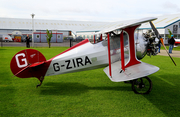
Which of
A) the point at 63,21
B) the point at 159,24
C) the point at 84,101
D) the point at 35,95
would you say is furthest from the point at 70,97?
the point at 63,21

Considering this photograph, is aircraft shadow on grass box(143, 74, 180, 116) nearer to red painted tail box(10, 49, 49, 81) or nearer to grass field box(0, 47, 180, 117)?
grass field box(0, 47, 180, 117)

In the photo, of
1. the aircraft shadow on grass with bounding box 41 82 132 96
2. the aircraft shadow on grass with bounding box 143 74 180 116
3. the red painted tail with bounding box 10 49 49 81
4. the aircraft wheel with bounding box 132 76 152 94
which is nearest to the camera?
the aircraft shadow on grass with bounding box 143 74 180 116

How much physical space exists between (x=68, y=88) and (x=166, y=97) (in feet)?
11.4

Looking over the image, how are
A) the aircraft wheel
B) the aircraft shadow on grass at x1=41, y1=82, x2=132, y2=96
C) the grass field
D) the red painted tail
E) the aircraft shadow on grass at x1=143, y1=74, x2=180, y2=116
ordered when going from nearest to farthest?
the grass field < the aircraft shadow on grass at x1=143, y1=74, x2=180, y2=116 < the red painted tail < the aircraft wheel < the aircraft shadow on grass at x1=41, y1=82, x2=132, y2=96

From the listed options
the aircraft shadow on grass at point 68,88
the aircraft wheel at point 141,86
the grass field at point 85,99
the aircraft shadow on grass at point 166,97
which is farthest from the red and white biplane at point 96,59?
the grass field at point 85,99

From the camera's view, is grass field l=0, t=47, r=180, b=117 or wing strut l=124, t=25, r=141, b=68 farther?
wing strut l=124, t=25, r=141, b=68

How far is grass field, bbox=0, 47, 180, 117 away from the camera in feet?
14.8

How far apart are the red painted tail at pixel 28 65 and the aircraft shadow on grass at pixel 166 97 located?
372cm

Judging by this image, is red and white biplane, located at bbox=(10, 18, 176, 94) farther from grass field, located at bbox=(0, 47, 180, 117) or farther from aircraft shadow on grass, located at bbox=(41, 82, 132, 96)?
grass field, located at bbox=(0, 47, 180, 117)

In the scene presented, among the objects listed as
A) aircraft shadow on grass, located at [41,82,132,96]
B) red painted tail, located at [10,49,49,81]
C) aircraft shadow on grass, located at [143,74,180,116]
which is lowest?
aircraft shadow on grass, located at [143,74,180,116]

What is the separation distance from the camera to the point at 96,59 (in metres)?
6.19

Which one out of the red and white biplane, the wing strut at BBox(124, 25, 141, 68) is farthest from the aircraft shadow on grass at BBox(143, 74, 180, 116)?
the wing strut at BBox(124, 25, 141, 68)

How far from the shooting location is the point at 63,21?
64812 mm

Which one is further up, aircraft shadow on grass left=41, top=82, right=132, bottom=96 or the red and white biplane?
the red and white biplane
